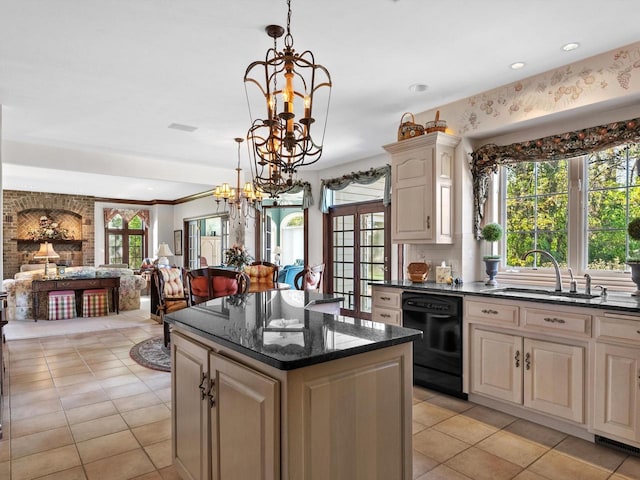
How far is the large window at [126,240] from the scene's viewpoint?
11.7 m

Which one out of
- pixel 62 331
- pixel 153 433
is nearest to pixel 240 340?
pixel 153 433

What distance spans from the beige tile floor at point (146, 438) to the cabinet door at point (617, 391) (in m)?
0.18

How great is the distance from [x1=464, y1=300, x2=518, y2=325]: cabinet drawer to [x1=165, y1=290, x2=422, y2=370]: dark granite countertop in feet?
5.01

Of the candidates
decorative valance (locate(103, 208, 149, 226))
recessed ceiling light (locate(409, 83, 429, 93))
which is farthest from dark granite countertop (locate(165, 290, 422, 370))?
decorative valance (locate(103, 208, 149, 226))

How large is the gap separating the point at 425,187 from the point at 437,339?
4.61 feet

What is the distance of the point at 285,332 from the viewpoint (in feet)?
5.62

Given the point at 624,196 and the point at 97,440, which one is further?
the point at 624,196

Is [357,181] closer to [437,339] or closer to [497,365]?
[437,339]

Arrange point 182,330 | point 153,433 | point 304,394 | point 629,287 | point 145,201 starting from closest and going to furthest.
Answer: point 304,394
point 182,330
point 153,433
point 629,287
point 145,201

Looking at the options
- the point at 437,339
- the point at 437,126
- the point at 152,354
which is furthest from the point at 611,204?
the point at 152,354

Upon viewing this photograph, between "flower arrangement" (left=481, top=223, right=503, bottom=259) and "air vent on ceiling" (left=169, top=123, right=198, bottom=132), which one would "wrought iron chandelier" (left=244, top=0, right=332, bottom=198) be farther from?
"flower arrangement" (left=481, top=223, right=503, bottom=259)

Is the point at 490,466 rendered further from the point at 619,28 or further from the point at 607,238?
the point at 619,28

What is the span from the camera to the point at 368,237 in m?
6.41

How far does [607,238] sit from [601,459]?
168cm
